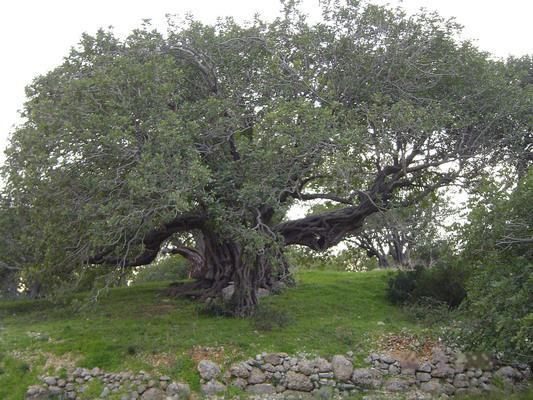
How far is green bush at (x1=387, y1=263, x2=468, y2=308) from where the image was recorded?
59.6ft

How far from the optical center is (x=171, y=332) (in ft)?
50.6

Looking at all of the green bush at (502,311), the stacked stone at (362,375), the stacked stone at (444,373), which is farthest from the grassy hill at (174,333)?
the green bush at (502,311)

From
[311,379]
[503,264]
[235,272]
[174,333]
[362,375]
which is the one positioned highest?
[503,264]

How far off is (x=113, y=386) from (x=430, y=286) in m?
10.9

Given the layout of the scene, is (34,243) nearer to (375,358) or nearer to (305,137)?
(305,137)

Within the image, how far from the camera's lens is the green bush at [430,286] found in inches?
715

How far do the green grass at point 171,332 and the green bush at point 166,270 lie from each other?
1078 cm

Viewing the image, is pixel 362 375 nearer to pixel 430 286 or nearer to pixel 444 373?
pixel 444 373

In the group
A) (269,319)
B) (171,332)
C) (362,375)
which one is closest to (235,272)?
(269,319)

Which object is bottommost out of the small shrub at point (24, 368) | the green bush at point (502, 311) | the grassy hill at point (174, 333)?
the small shrub at point (24, 368)

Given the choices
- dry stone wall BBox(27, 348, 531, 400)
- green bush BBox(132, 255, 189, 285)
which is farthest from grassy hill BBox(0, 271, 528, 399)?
green bush BBox(132, 255, 189, 285)

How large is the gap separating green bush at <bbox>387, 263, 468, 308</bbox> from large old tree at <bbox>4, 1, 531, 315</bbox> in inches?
113

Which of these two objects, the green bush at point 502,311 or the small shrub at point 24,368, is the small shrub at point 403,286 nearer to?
the green bush at point 502,311

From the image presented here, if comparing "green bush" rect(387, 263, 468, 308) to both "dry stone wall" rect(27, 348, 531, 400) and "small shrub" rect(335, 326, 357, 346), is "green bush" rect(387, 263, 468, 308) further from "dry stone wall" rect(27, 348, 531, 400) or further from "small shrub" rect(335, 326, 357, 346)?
"dry stone wall" rect(27, 348, 531, 400)
